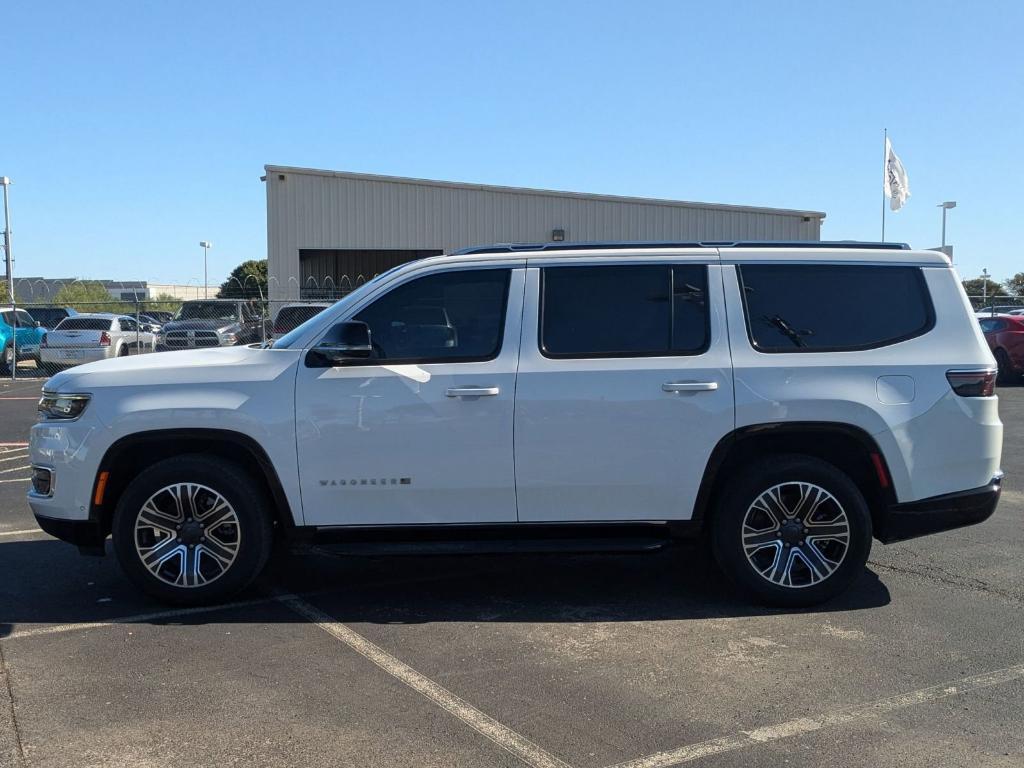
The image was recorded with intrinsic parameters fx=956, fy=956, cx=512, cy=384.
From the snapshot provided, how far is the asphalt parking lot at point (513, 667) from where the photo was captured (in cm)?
376

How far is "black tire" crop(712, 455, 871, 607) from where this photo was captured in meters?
5.34

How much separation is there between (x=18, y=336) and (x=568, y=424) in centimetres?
2384

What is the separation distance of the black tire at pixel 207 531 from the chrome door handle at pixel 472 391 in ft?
4.09

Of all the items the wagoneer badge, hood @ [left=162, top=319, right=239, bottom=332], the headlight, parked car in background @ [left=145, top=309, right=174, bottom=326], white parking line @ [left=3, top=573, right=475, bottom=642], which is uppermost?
parked car in background @ [left=145, top=309, right=174, bottom=326]

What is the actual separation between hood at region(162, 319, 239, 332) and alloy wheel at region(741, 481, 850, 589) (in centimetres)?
1824

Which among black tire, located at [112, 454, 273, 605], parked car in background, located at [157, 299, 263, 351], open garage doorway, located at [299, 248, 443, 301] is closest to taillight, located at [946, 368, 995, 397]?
black tire, located at [112, 454, 273, 605]

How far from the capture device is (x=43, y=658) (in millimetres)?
4719

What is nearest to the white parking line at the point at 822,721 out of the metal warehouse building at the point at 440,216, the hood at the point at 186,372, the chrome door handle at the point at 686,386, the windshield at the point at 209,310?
the chrome door handle at the point at 686,386

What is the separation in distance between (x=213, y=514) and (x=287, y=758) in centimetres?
204

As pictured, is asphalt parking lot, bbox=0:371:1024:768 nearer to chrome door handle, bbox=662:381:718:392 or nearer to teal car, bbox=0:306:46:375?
chrome door handle, bbox=662:381:718:392

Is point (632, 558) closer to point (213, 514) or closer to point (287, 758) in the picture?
point (213, 514)

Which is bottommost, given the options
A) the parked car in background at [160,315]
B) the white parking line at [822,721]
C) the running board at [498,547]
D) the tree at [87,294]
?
the white parking line at [822,721]

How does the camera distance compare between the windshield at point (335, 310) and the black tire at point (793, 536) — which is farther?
the windshield at point (335, 310)

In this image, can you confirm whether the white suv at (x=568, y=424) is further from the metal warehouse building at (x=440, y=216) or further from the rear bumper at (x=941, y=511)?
the metal warehouse building at (x=440, y=216)
